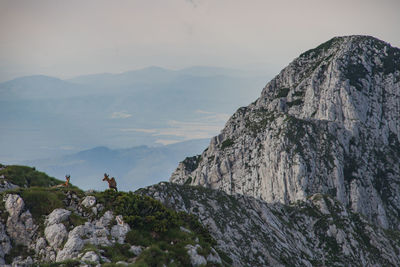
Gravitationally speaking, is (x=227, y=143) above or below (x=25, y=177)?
below

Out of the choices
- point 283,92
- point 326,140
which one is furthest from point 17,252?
point 283,92

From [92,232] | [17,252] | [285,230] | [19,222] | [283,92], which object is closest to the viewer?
[17,252]

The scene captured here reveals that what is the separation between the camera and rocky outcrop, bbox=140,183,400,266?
155 feet

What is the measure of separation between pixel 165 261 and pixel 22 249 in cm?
947

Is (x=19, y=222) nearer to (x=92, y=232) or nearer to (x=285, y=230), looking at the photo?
(x=92, y=232)

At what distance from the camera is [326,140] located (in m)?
107

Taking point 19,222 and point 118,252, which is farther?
point 19,222

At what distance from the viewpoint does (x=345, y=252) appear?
59.2 metres

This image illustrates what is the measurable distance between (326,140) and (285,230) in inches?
2265

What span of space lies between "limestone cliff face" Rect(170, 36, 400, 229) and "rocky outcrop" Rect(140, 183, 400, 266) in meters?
31.5

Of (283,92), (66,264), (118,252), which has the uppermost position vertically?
(283,92)

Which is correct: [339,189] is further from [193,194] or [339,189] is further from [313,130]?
[193,194]

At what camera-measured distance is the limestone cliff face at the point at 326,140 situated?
335 feet

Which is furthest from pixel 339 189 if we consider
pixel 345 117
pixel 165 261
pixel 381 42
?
pixel 165 261
